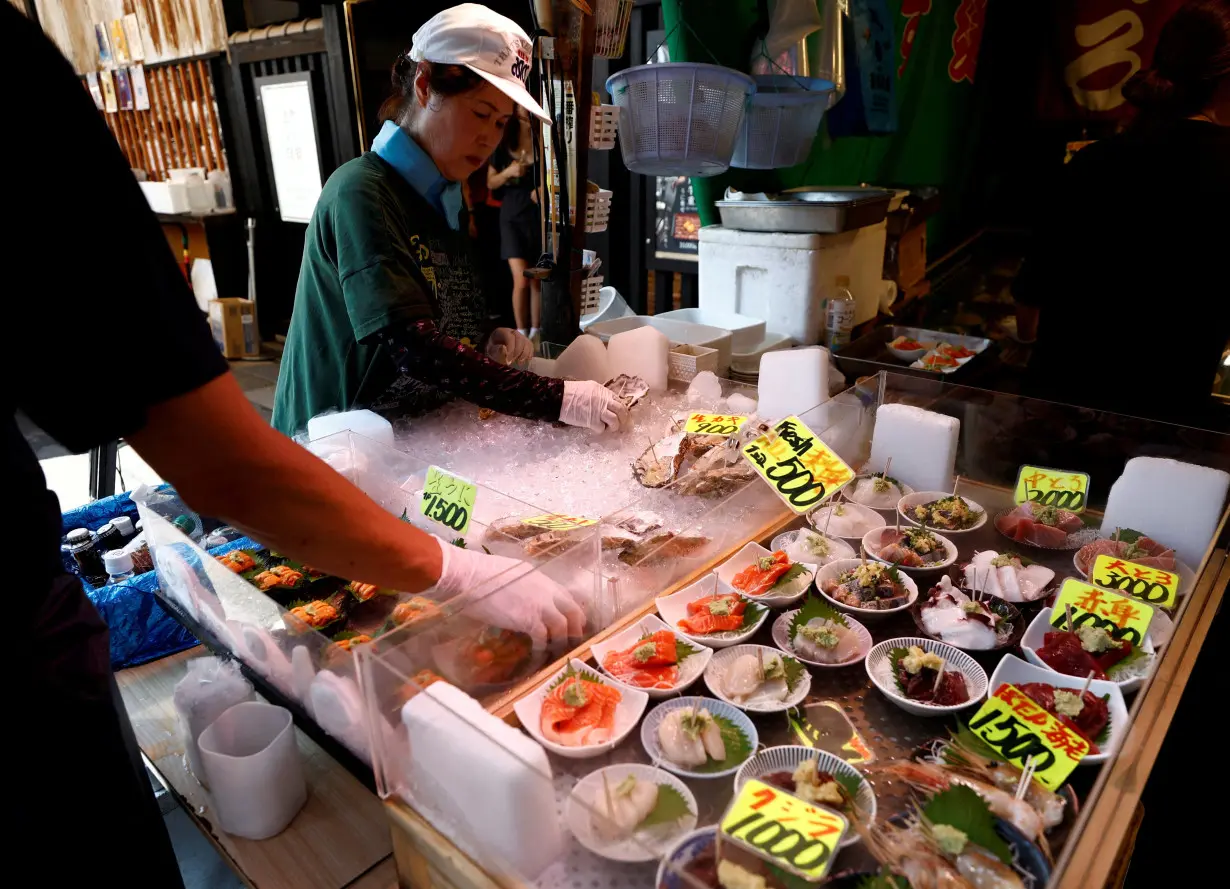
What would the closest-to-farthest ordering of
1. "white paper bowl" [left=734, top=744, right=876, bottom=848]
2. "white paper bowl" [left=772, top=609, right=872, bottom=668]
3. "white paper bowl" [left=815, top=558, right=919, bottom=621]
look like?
"white paper bowl" [left=734, top=744, right=876, bottom=848] → "white paper bowl" [left=772, top=609, right=872, bottom=668] → "white paper bowl" [left=815, top=558, right=919, bottom=621]

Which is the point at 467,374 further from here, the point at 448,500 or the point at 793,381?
the point at 793,381

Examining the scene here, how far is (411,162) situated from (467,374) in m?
0.70

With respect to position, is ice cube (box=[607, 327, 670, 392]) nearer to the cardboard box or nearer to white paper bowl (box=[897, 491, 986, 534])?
white paper bowl (box=[897, 491, 986, 534])

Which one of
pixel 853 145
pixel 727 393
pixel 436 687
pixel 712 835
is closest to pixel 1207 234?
pixel 727 393

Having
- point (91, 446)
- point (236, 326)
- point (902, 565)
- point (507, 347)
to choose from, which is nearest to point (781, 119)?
point (507, 347)

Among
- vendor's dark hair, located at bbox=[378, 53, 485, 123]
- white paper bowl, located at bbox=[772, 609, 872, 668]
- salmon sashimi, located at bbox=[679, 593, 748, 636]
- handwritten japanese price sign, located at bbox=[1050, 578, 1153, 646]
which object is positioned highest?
vendor's dark hair, located at bbox=[378, 53, 485, 123]

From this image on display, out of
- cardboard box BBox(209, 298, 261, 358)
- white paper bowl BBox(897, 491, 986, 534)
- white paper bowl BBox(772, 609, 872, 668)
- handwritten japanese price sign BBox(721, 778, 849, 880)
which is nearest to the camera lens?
handwritten japanese price sign BBox(721, 778, 849, 880)

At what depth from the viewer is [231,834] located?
145 centimetres

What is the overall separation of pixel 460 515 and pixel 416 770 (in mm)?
692

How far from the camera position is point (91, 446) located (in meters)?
0.89

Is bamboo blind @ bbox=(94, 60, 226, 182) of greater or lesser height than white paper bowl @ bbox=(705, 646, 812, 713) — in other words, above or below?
above

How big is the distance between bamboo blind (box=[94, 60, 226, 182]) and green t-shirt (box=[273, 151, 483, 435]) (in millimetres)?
7705

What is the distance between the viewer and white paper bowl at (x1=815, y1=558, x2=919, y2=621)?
1715mm

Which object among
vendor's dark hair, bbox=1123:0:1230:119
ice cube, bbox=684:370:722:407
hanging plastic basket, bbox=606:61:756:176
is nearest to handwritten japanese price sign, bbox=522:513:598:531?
ice cube, bbox=684:370:722:407
